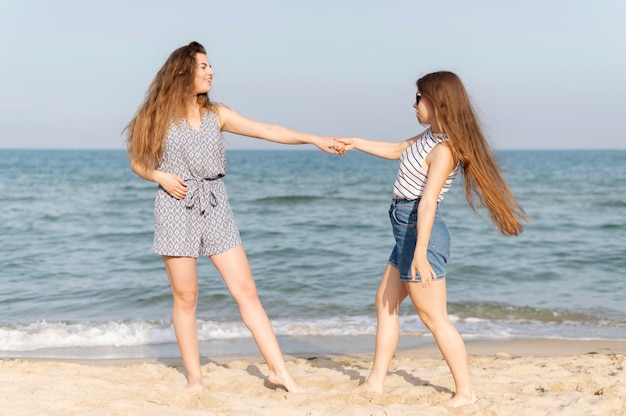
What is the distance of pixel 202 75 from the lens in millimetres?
4207

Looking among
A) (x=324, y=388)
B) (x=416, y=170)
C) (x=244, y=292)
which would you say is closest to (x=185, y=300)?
(x=244, y=292)

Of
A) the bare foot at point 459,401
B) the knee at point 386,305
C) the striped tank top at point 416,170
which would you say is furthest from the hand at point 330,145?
the bare foot at point 459,401

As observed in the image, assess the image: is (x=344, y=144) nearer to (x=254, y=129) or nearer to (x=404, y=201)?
(x=254, y=129)

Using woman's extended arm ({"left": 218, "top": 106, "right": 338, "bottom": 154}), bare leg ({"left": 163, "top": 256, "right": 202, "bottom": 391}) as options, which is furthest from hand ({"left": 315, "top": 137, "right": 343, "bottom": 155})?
bare leg ({"left": 163, "top": 256, "right": 202, "bottom": 391})

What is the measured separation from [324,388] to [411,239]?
1.39 metres

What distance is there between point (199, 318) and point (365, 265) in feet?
12.4

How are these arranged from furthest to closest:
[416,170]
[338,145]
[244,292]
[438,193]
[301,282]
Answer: [301,282] < [338,145] < [244,292] < [416,170] < [438,193]

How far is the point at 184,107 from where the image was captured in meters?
4.21

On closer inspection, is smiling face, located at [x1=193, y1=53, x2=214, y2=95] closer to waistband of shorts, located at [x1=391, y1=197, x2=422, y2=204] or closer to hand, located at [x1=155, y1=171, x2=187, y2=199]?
hand, located at [x1=155, y1=171, x2=187, y2=199]

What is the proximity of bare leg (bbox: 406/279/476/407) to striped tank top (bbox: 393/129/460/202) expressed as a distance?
0.49m

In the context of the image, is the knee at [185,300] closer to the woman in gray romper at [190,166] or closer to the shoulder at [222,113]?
the woman in gray romper at [190,166]

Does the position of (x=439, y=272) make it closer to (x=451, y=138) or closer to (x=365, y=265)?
(x=451, y=138)

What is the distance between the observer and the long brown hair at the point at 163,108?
164 inches

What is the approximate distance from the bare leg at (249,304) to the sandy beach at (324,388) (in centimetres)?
13
